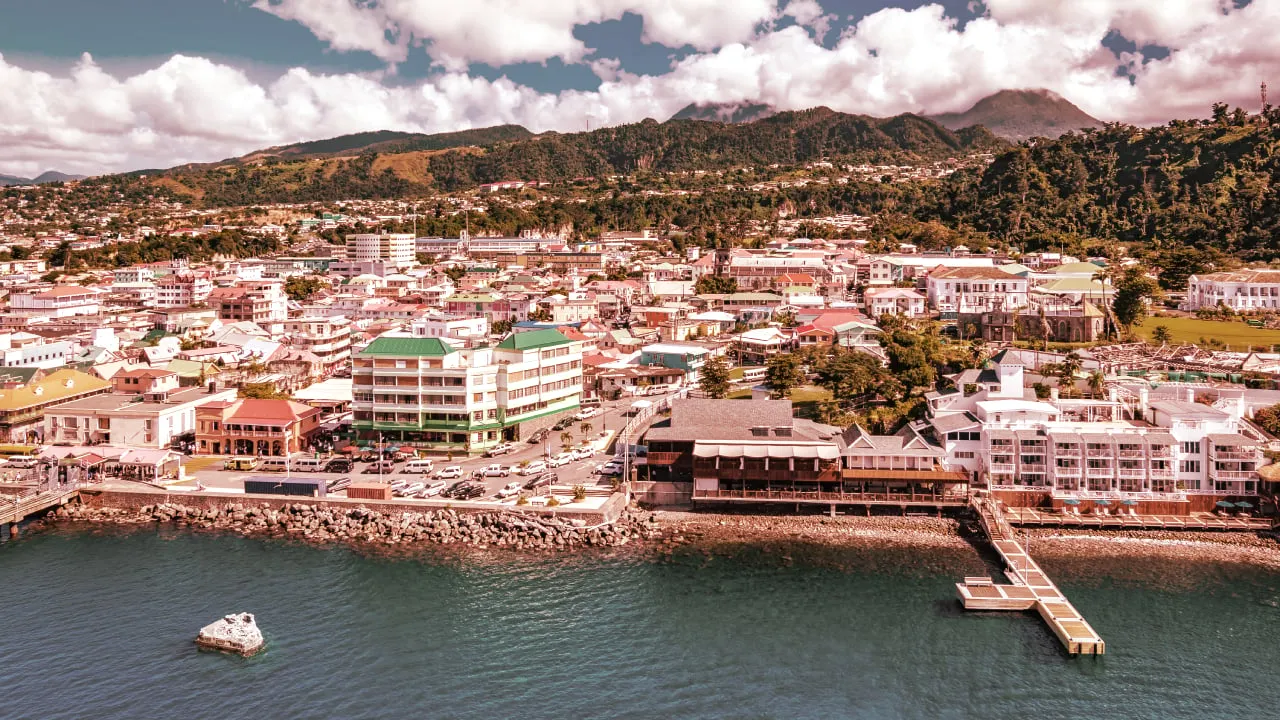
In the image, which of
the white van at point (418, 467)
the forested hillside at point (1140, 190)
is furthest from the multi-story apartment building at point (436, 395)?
the forested hillside at point (1140, 190)

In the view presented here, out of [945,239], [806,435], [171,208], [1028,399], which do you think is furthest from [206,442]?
[171,208]

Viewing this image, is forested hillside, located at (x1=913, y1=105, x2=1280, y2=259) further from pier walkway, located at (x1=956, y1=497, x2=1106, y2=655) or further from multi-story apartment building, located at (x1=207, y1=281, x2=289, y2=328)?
multi-story apartment building, located at (x1=207, y1=281, x2=289, y2=328)

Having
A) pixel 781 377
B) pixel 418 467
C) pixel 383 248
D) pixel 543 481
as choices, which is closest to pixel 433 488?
pixel 418 467

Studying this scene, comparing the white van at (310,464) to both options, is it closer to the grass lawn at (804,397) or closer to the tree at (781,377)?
the grass lawn at (804,397)

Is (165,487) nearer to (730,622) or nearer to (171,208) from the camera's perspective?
(730,622)

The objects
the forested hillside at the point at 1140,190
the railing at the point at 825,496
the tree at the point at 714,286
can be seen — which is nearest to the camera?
the railing at the point at 825,496

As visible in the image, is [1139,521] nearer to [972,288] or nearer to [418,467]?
[418,467]
